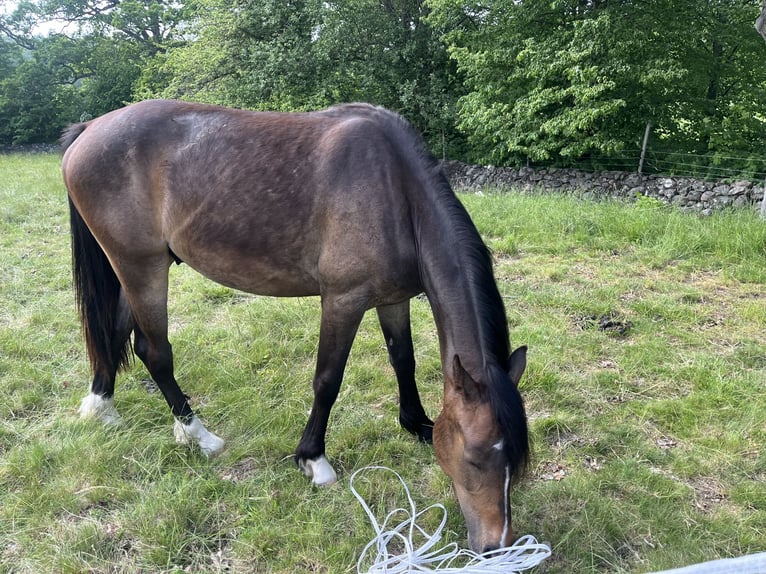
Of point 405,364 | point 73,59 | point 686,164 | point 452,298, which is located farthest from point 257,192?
point 73,59

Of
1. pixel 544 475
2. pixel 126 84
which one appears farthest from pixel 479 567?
pixel 126 84

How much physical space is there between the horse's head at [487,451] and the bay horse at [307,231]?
0.02 meters

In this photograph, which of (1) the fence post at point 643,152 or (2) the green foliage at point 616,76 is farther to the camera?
Result: (1) the fence post at point 643,152

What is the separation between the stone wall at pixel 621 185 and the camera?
8641 mm

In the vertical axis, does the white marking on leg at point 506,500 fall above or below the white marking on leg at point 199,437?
above

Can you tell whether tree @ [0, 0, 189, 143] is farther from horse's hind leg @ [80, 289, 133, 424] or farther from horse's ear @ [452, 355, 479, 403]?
horse's ear @ [452, 355, 479, 403]

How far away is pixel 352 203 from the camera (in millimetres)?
2203

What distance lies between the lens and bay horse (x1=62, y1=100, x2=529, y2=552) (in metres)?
2.00

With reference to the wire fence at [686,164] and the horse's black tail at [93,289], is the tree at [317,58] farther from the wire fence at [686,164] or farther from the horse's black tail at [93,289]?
the horse's black tail at [93,289]

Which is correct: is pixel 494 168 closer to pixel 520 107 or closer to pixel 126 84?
pixel 520 107

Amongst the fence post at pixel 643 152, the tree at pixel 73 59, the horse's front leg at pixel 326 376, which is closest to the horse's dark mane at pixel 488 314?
the horse's front leg at pixel 326 376

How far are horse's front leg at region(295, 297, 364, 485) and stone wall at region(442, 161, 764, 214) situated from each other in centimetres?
624

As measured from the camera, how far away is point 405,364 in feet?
8.89

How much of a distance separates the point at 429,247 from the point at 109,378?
2.01m
